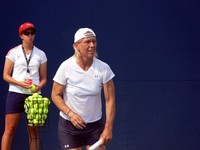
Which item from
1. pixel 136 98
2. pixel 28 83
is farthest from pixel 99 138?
pixel 136 98

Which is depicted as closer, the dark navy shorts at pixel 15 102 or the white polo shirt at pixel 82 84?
the white polo shirt at pixel 82 84

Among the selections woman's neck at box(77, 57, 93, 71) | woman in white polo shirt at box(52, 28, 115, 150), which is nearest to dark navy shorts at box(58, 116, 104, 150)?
woman in white polo shirt at box(52, 28, 115, 150)

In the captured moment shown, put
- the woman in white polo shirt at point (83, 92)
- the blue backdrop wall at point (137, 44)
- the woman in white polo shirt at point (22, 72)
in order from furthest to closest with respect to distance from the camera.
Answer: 1. the blue backdrop wall at point (137, 44)
2. the woman in white polo shirt at point (22, 72)
3. the woman in white polo shirt at point (83, 92)

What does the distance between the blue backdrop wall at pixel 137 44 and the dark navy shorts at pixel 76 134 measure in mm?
1786

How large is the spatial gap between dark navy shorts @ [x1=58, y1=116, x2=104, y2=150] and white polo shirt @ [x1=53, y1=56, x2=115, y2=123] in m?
0.08

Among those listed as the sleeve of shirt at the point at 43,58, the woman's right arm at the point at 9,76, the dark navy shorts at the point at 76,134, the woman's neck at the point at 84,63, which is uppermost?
the woman's neck at the point at 84,63

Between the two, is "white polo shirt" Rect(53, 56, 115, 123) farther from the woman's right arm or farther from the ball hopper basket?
the woman's right arm

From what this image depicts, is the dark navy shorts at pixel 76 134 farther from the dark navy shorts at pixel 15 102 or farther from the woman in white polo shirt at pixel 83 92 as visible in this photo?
the dark navy shorts at pixel 15 102

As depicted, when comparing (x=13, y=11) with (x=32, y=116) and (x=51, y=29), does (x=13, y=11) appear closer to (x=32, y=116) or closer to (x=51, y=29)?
(x=51, y=29)

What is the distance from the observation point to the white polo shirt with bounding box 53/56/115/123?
431cm

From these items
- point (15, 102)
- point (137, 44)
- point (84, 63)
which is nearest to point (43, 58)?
point (15, 102)

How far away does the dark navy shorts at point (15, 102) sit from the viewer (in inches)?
218

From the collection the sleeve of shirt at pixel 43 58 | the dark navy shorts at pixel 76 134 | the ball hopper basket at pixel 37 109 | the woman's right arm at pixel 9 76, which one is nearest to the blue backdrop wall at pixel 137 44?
the sleeve of shirt at pixel 43 58

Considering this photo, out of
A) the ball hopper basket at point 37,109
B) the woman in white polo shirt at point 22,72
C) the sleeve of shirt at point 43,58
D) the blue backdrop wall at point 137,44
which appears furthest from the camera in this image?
the blue backdrop wall at point 137,44
